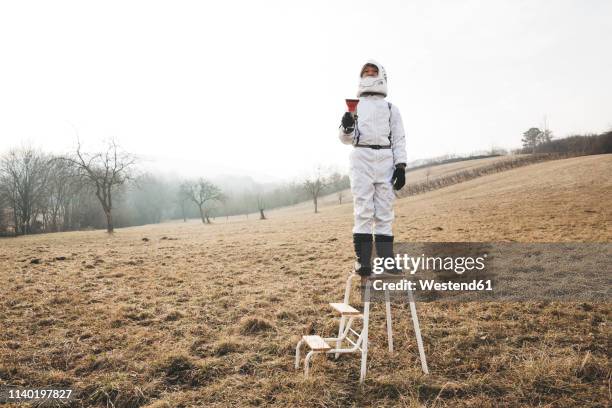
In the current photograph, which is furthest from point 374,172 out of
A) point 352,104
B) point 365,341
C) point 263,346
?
point 263,346

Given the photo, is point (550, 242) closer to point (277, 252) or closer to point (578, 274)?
point (578, 274)

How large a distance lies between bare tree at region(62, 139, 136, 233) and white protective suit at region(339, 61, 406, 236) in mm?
40023

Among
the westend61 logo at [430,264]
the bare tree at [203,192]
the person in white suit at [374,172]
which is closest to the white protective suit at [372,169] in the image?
the person in white suit at [374,172]

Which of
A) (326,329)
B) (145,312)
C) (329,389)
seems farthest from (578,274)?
(145,312)

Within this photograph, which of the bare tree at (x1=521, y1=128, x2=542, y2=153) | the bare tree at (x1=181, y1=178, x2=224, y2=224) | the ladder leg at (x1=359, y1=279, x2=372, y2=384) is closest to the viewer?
the ladder leg at (x1=359, y1=279, x2=372, y2=384)

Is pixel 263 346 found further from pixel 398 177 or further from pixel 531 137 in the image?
pixel 531 137

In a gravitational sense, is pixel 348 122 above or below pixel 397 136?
above

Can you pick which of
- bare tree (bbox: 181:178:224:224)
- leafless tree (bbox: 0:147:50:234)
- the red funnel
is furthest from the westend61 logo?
bare tree (bbox: 181:178:224:224)

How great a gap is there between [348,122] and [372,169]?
0.66 meters

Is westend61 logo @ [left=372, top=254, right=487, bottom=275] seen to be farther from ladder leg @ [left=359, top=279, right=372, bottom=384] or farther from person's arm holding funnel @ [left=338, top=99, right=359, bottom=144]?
person's arm holding funnel @ [left=338, top=99, right=359, bottom=144]

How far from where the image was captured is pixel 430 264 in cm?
1048

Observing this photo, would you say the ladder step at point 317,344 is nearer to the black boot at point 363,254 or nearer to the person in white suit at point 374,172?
the black boot at point 363,254

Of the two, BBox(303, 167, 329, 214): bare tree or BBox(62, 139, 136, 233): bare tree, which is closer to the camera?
BBox(62, 139, 136, 233): bare tree

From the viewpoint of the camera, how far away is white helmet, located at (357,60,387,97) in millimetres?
4809
